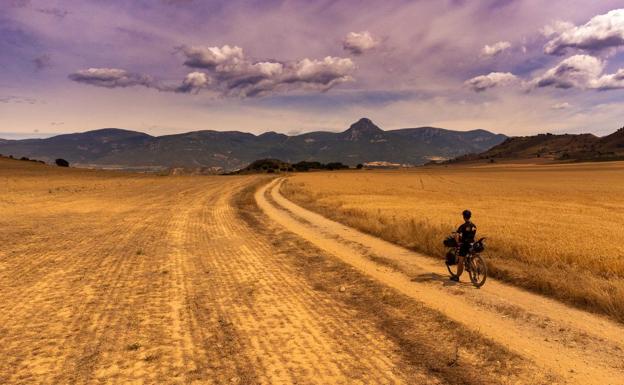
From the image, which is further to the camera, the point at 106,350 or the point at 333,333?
the point at 333,333

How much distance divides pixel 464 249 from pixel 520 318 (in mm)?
3013

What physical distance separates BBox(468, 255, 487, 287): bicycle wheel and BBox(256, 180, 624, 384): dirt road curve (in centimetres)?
28

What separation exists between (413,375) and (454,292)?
522 cm

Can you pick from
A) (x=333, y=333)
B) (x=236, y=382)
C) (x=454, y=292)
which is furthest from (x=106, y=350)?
(x=454, y=292)

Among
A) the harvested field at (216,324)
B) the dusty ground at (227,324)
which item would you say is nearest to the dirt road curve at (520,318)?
the dusty ground at (227,324)

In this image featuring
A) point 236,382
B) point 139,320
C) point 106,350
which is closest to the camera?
point 236,382

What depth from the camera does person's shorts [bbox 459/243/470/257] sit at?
12.4 m

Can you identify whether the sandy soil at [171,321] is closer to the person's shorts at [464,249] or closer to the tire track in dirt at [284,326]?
the tire track in dirt at [284,326]

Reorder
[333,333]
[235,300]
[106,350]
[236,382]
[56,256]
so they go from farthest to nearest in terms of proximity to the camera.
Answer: [56,256] → [235,300] → [333,333] → [106,350] → [236,382]

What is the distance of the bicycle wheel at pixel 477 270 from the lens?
39.6 ft

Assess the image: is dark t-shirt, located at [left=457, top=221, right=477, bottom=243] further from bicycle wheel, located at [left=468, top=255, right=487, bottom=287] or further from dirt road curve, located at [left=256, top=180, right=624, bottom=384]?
dirt road curve, located at [left=256, top=180, right=624, bottom=384]

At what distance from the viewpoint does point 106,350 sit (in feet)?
25.5

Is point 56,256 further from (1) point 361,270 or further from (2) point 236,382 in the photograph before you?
(2) point 236,382

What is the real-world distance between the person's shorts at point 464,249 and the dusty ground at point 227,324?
66.5 inches
